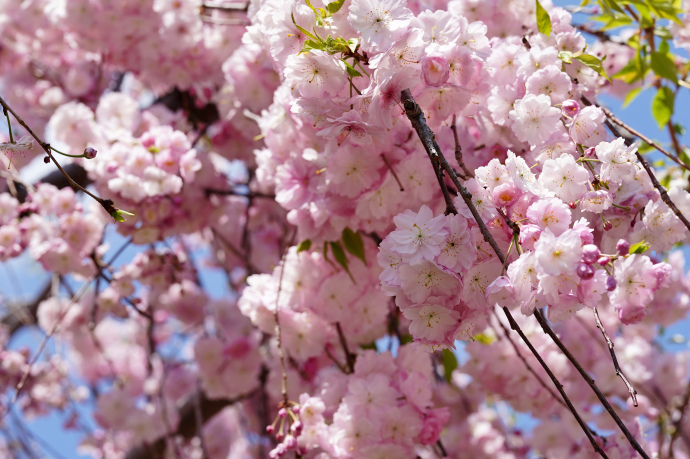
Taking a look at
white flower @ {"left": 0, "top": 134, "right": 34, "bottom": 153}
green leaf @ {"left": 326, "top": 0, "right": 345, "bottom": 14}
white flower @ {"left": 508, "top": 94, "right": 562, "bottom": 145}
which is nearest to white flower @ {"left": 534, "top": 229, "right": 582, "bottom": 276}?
white flower @ {"left": 508, "top": 94, "right": 562, "bottom": 145}

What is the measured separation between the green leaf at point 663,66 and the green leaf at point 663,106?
162 mm

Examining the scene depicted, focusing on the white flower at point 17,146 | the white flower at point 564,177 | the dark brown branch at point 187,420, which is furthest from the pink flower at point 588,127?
the dark brown branch at point 187,420

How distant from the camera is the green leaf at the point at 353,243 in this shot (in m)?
1.31

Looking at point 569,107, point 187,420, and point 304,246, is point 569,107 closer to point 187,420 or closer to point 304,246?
point 304,246

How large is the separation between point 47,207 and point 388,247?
1.34 m

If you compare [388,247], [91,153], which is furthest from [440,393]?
[91,153]

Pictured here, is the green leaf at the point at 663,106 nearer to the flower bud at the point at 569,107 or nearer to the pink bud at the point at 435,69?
the flower bud at the point at 569,107

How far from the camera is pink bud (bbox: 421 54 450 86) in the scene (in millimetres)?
934

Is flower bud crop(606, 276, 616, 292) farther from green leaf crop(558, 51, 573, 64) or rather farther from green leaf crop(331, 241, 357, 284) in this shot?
green leaf crop(331, 241, 357, 284)

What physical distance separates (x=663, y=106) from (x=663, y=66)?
0.68ft

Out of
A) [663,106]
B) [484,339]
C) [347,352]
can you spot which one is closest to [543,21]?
[663,106]

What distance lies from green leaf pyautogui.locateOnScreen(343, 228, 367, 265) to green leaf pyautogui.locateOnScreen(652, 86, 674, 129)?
0.95 meters

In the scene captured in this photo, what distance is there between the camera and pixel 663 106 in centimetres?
160

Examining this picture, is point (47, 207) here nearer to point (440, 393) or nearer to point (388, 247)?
point (388, 247)
